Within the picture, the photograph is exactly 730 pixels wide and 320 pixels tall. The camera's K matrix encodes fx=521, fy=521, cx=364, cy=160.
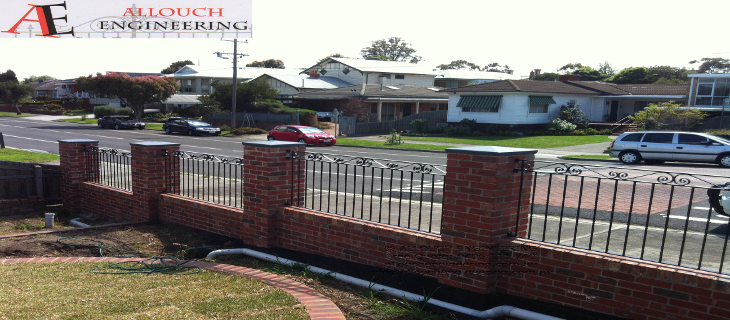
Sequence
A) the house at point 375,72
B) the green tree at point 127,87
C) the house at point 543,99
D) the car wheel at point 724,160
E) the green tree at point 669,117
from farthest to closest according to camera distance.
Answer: the house at point 375,72, the green tree at point 127,87, the house at point 543,99, the green tree at point 669,117, the car wheel at point 724,160

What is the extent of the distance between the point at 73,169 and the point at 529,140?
2630 cm

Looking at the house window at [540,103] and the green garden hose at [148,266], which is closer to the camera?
the green garden hose at [148,266]

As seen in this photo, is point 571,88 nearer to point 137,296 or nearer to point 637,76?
point 637,76

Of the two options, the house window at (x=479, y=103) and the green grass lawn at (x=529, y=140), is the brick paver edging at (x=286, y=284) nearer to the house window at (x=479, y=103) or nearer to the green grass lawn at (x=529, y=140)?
the green grass lawn at (x=529, y=140)

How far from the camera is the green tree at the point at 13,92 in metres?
60.8

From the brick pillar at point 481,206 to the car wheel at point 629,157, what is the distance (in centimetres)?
1722

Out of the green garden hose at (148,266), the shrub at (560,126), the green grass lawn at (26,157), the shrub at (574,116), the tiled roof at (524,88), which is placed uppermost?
the tiled roof at (524,88)

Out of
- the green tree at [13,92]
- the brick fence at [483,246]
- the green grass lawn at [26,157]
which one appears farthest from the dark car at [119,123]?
the brick fence at [483,246]

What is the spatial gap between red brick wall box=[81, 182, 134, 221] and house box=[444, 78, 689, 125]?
29518 mm

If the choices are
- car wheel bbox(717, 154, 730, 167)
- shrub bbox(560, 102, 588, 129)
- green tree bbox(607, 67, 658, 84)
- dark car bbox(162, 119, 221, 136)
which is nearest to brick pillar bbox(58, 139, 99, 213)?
car wheel bbox(717, 154, 730, 167)

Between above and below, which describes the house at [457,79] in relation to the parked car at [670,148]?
above

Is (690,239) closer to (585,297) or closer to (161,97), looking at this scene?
(585,297)

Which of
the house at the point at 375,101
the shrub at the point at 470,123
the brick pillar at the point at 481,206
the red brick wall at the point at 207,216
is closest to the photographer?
the brick pillar at the point at 481,206

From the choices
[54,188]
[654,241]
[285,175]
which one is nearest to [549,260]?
[654,241]
